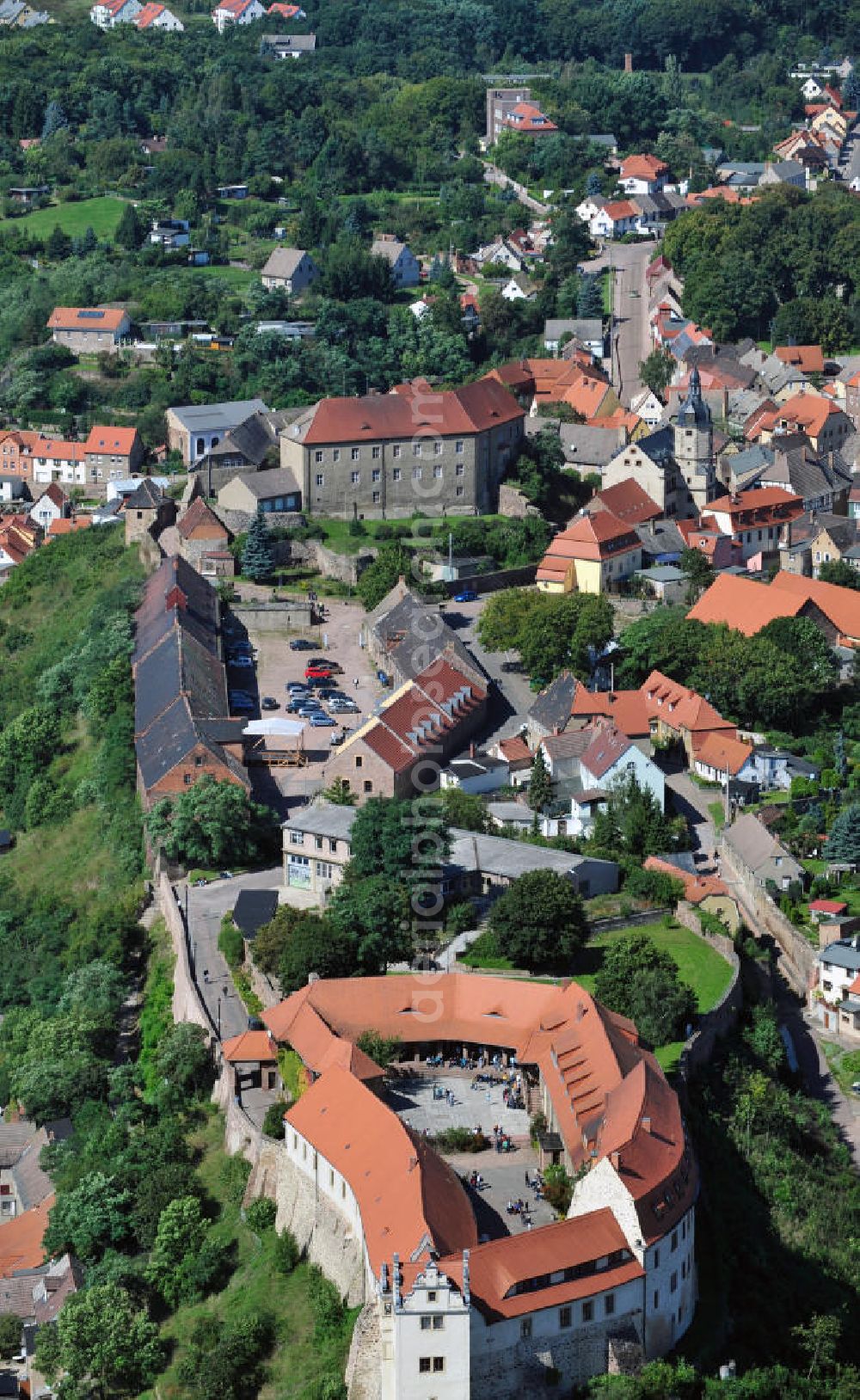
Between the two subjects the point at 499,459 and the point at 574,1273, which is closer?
the point at 574,1273

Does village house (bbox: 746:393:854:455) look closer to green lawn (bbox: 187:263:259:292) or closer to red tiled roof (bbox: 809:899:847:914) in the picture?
green lawn (bbox: 187:263:259:292)

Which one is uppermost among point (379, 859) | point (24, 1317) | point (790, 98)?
point (379, 859)

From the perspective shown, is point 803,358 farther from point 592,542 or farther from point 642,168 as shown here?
point 592,542

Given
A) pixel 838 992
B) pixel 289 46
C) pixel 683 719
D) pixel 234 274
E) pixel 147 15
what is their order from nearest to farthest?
pixel 838 992 → pixel 683 719 → pixel 234 274 → pixel 289 46 → pixel 147 15

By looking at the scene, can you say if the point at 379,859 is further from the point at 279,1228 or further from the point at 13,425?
the point at 13,425

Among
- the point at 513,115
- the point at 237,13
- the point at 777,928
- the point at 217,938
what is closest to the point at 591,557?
the point at 777,928

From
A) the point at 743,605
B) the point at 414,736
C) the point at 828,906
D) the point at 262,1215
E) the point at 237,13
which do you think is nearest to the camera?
the point at 262,1215

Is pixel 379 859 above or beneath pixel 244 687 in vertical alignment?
above

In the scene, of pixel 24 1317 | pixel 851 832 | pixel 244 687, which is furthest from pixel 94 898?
pixel 851 832
